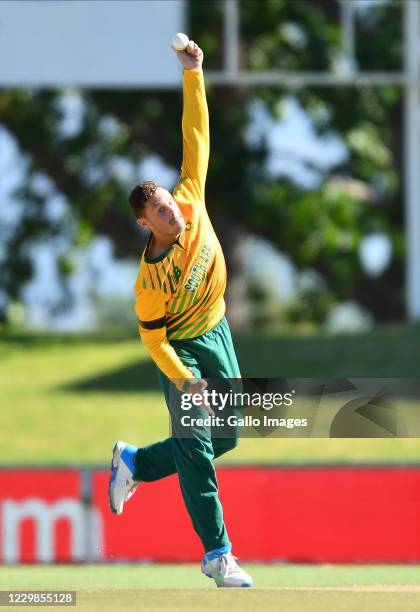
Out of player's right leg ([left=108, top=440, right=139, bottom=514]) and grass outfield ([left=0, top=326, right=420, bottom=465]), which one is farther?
grass outfield ([left=0, top=326, right=420, bottom=465])

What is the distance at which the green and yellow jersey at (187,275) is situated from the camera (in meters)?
5.58

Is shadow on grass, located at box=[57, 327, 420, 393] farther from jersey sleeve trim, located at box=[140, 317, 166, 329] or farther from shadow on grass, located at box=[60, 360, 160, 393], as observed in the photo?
jersey sleeve trim, located at box=[140, 317, 166, 329]

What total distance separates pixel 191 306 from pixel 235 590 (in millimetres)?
1200

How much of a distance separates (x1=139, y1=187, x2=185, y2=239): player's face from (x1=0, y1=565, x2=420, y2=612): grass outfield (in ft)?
4.94

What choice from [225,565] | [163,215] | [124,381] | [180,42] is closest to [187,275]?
[163,215]

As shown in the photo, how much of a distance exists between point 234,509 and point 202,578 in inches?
104

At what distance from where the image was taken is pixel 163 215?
5547 millimetres

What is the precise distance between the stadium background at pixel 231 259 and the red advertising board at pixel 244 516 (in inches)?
0.6

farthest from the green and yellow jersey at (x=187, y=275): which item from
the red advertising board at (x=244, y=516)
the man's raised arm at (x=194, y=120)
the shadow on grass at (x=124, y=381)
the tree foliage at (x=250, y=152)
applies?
the tree foliage at (x=250, y=152)

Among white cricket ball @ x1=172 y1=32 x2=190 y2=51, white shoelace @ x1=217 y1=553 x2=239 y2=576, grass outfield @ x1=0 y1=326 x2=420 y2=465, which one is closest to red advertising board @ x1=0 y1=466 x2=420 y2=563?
grass outfield @ x1=0 y1=326 x2=420 y2=465

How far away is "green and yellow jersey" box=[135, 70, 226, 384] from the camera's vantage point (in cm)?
558

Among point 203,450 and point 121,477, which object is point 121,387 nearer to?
point 121,477

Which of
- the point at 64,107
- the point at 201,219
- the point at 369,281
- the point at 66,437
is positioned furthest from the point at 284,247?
the point at 201,219

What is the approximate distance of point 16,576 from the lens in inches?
286
